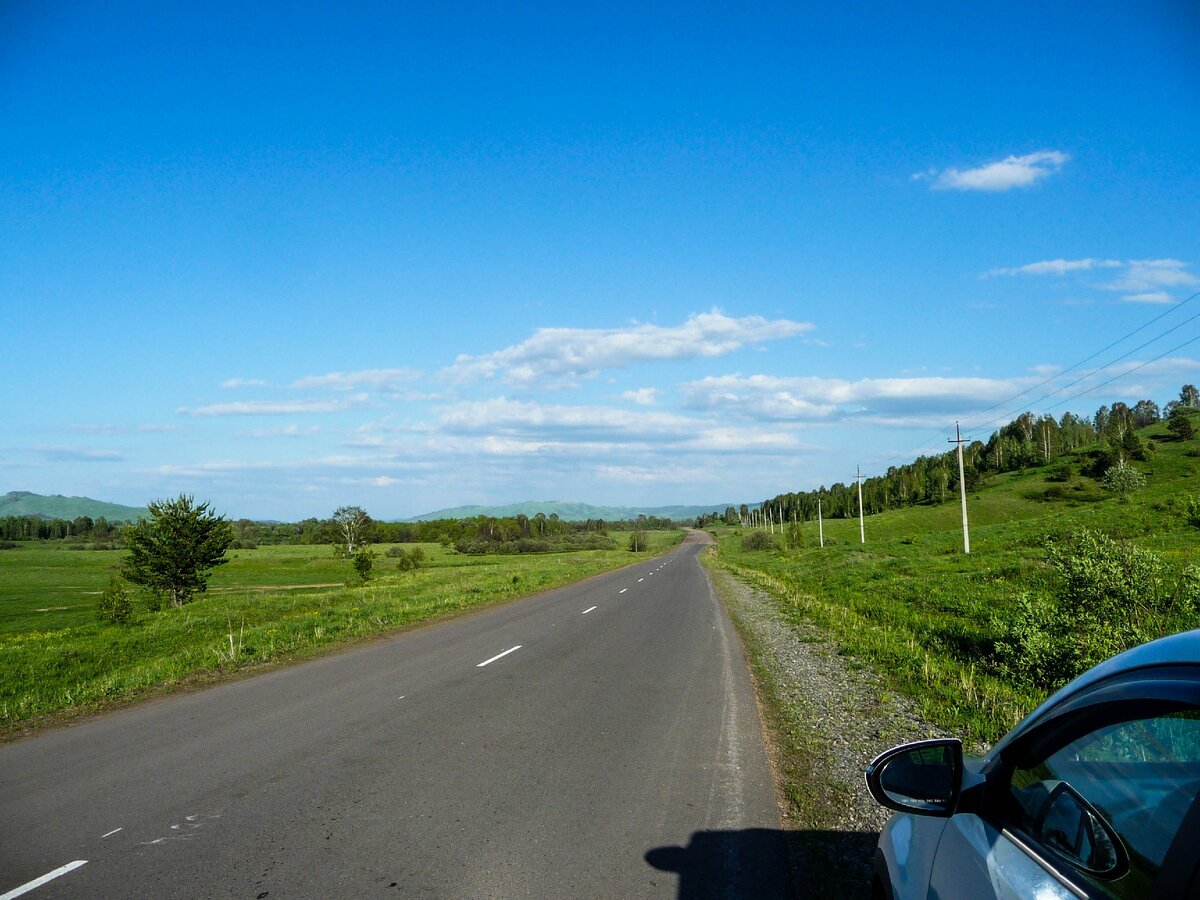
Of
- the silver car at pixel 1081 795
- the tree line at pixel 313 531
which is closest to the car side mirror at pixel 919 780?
the silver car at pixel 1081 795

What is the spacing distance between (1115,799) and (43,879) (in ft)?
19.3

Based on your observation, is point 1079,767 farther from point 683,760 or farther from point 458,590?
point 458,590

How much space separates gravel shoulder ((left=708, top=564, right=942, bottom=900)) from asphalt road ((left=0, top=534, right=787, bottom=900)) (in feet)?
0.88

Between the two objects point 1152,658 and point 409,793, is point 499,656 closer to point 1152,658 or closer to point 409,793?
point 409,793

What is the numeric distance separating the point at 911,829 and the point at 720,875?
250 cm

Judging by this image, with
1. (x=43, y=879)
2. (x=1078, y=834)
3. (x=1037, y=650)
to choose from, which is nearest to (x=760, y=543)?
(x=1037, y=650)

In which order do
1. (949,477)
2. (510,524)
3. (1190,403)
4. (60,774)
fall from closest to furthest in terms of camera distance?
(60,774) → (949,477) → (510,524) → (1190,403)

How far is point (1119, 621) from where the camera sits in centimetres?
1125

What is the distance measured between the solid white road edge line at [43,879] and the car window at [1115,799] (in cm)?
550

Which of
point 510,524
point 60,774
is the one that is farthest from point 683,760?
point 510,524

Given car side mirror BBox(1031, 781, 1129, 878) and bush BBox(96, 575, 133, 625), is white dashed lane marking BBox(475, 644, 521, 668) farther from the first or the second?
bush BBox(96, 575, 133, 625)

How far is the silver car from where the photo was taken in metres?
1.62

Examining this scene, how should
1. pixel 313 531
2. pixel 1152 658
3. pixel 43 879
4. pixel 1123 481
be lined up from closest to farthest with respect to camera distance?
pixel 1152 658
pixel 43 879
pixel 1123 481
pixel 313 531

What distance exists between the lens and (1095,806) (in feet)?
6.18
